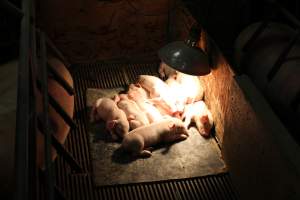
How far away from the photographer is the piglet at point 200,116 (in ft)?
15.5

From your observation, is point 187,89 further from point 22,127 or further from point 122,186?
point 22,127

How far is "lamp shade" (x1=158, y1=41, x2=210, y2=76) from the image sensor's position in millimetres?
4312

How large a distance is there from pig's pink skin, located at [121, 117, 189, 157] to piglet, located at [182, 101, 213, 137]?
8.0 inches

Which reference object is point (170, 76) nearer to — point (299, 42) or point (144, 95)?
point (144, 95)

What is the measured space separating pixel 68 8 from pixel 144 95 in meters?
1.66

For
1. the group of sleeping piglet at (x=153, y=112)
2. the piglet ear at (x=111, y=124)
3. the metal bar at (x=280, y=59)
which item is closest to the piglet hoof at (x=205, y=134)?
the group of sleeping piglet at (x=153, y=112)

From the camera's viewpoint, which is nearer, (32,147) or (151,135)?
(32,147)

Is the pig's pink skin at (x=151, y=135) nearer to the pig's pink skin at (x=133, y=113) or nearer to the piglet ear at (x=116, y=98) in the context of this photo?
the pig's pink skin at (x=133, y=113)

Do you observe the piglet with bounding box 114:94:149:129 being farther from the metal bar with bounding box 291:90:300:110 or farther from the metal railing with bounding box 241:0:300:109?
the metal bar with bounding box 291:90:300:110

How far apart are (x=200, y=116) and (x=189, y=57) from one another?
2.46ft

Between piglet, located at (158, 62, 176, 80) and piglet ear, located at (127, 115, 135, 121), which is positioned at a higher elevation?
piglet ear, located at (127, 115, 135, 121)

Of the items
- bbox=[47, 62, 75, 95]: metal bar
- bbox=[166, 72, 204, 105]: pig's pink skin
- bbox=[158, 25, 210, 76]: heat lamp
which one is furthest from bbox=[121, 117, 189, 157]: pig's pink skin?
bbox=[47, 62, 75, 95]: metal bar


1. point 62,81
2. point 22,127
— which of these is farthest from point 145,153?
point 22,127

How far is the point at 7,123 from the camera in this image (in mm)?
4160
